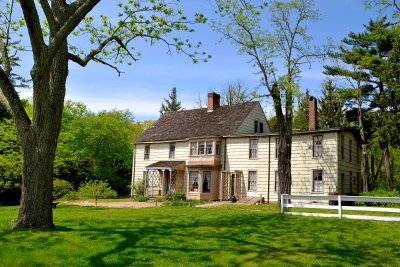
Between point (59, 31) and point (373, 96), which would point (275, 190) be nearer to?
point (373, 96)

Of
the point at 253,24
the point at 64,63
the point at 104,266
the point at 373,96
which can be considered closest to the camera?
the point at 104,266

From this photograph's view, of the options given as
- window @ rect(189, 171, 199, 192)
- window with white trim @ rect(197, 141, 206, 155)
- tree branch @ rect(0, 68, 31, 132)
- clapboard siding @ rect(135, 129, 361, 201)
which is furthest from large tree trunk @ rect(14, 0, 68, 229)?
window @ rect(189, 171, 199, 192)

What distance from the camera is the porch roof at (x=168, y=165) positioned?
106 ft

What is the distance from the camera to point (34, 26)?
9289mm

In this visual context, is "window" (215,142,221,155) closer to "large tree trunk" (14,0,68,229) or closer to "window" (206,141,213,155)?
"window" (206,141,213,155)

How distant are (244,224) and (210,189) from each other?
17991mm

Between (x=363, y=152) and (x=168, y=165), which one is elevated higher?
(x=363, y=152)

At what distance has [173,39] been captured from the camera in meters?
13.3

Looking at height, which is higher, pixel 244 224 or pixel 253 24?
pixel 253 24

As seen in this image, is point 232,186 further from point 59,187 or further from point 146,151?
point 59,187

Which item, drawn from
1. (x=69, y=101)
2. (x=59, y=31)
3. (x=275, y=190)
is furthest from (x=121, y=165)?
(x=59, y=31)

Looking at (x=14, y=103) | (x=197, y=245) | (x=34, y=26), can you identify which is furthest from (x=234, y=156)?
(x=34, y=26)

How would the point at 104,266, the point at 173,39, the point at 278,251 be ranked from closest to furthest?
the point at 104,266, the point at 278,251, the point at 173,39

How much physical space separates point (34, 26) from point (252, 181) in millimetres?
23253
